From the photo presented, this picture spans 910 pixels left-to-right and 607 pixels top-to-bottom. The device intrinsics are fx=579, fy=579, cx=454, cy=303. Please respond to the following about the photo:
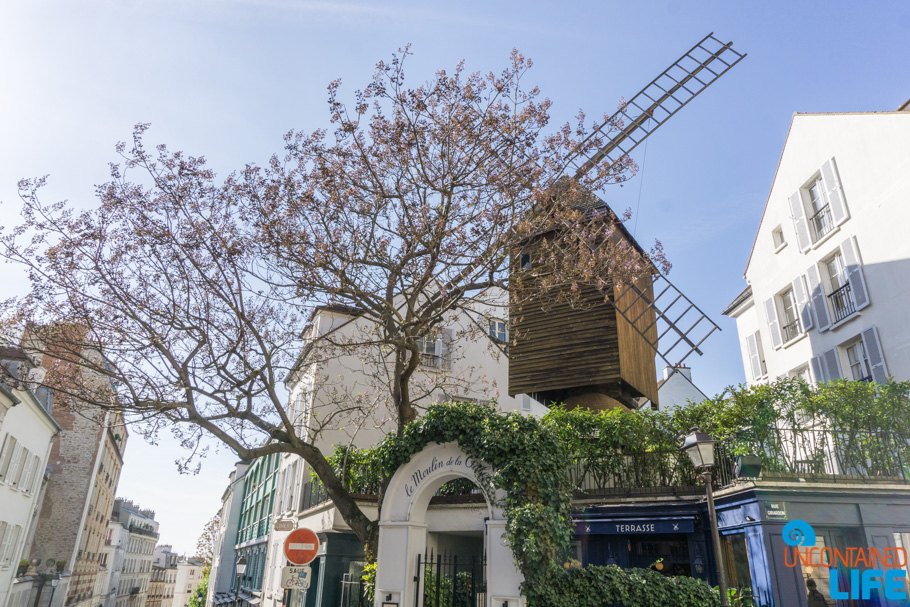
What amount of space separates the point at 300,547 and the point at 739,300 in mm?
21925

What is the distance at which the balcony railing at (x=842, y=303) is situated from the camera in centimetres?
1717

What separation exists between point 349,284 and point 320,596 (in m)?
10.1

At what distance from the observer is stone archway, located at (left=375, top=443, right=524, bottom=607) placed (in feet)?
31.2

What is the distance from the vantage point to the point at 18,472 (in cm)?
2292

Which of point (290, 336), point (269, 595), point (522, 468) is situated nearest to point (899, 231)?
point (522, 468)

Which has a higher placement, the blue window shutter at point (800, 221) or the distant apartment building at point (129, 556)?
the blue window shutter at point (800, 221)

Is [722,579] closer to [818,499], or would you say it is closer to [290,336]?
[818,499]

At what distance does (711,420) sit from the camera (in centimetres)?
1228

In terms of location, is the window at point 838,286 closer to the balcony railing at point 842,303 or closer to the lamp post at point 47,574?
the balcony railing at point 842,303

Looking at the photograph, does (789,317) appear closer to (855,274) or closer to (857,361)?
(857,361)

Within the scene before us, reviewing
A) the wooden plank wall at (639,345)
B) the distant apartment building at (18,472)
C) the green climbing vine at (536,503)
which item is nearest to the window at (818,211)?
the wooden plank wall at (639,345)

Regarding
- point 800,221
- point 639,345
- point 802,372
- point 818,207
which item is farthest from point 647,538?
point 818,207

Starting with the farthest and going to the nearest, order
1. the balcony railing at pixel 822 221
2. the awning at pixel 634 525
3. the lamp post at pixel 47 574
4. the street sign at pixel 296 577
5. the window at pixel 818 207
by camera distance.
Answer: the lamp post at pixel 47 574 < the balcony railing at pixel 822 221 < the window at pixel 818 207 < the awning at pixel 634 525 < the street sign at pixel 296 577

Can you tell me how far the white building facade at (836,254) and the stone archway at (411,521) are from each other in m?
11.7
